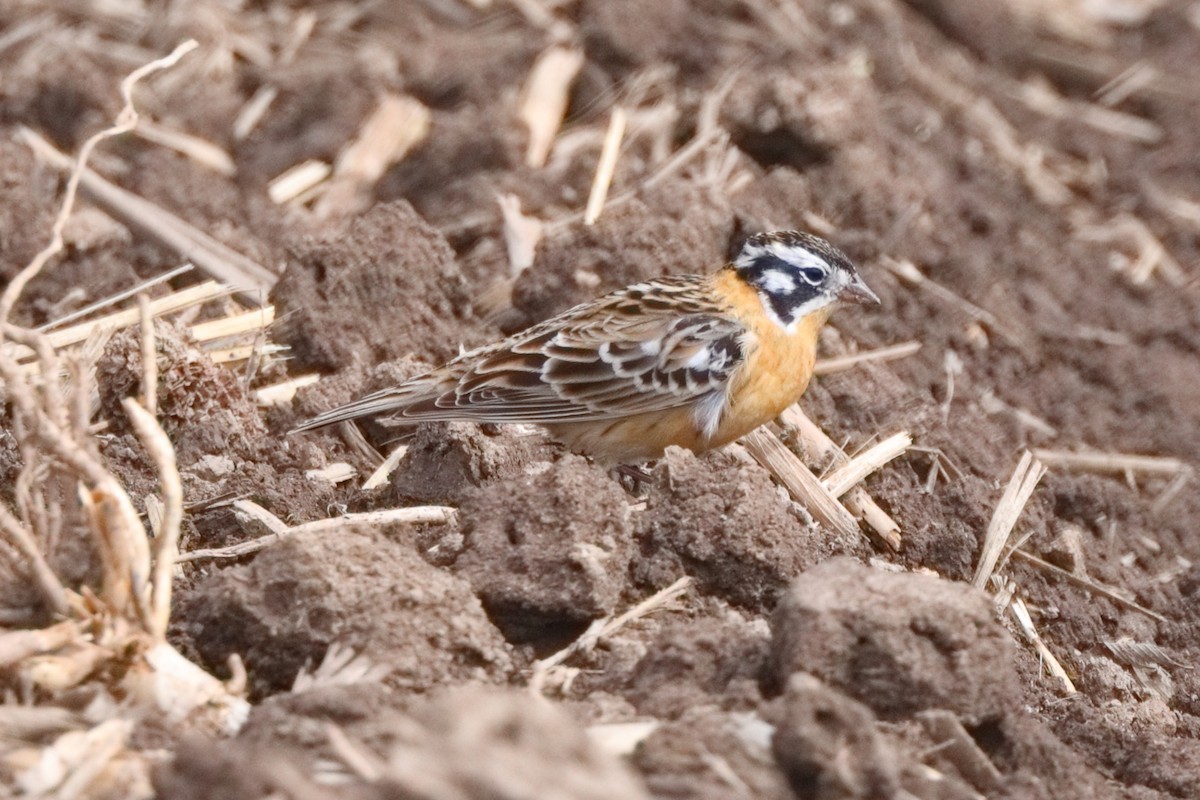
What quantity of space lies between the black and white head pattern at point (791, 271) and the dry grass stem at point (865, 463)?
628 mm

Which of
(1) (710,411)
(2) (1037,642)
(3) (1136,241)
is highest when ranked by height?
(1) (710,411)

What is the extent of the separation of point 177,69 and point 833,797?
22.1 ft

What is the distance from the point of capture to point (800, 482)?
645 cm

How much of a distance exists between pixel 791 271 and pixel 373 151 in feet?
9.26

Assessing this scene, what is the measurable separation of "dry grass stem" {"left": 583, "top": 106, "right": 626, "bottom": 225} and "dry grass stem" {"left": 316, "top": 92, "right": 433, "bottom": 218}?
3.22ft

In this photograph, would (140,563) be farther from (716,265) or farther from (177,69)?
(177,69)

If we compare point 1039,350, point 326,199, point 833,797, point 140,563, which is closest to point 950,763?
point 833,797

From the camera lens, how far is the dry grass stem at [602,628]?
5012mm

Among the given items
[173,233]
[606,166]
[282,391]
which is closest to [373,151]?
[606,166]

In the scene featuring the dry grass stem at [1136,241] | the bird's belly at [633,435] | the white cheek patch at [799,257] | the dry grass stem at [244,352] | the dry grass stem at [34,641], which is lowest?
the dry grass stem at [1136,241]

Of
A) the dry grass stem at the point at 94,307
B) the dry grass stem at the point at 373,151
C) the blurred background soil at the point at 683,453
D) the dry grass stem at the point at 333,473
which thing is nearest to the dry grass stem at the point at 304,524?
the blurred background soil at the point at 683,453

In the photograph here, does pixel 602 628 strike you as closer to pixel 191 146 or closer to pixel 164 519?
pixel 164 519

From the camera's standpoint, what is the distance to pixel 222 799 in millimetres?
3717

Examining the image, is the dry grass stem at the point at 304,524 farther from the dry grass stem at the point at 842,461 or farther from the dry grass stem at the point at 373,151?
the dry grass stem at the point at 373,151
